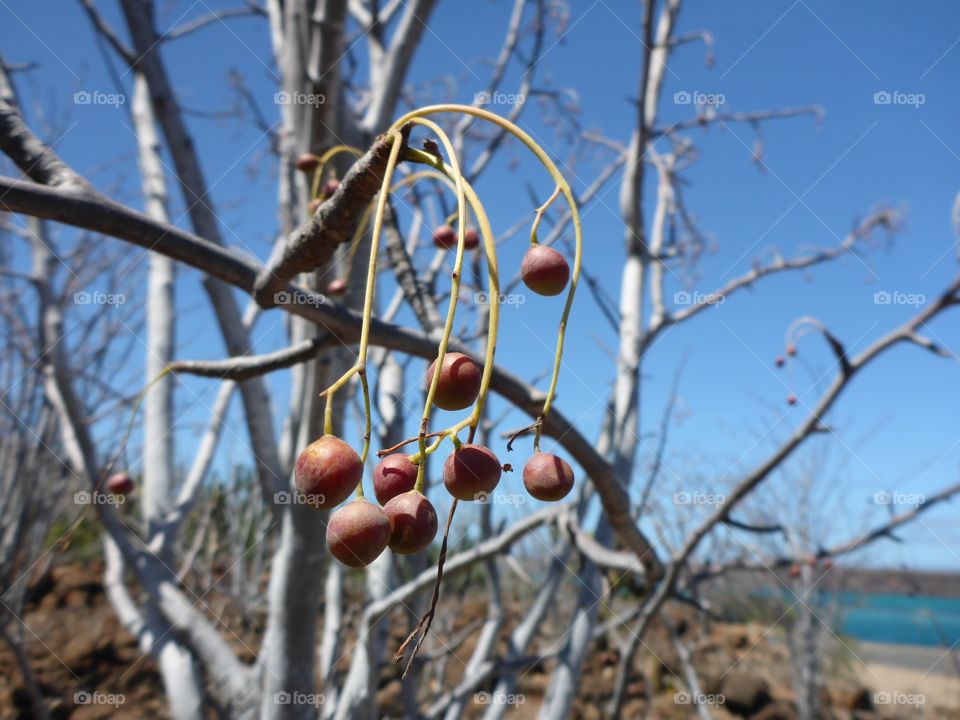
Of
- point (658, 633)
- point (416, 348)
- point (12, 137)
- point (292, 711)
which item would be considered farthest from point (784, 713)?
point (12, 137)

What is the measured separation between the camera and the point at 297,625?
2.29 meters

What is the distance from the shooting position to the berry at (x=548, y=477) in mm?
771

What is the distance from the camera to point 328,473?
0.63m

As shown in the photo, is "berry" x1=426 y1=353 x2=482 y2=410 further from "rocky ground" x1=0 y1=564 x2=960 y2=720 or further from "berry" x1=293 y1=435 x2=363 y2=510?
"rocky ground" x1=0 y1=564 x2=960 y2=720

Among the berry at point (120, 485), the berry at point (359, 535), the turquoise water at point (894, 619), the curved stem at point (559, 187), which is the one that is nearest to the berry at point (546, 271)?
the curved stem at point (559, 187)

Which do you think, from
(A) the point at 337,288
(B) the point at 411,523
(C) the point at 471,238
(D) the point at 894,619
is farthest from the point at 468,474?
(D) the point at 894,619

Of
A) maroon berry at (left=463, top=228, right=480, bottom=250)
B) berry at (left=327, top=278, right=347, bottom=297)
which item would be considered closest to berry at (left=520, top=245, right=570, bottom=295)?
maroon berry at (left=463, top=228, right=480, bottom=250)

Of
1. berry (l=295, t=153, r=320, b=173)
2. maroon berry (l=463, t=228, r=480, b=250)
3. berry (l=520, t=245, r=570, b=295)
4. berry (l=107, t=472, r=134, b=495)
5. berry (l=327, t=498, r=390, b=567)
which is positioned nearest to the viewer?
berry (l=327, t=498, r=390, b=567)

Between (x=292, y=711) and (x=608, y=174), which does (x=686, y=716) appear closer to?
(x=608, y=174)

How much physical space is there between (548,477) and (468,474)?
0.52 feet

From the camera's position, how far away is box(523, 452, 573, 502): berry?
77cm

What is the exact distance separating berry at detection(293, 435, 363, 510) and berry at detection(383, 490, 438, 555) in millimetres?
52

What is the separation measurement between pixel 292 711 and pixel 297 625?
0.95 feet

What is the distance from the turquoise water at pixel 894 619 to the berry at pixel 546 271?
13.5ft
